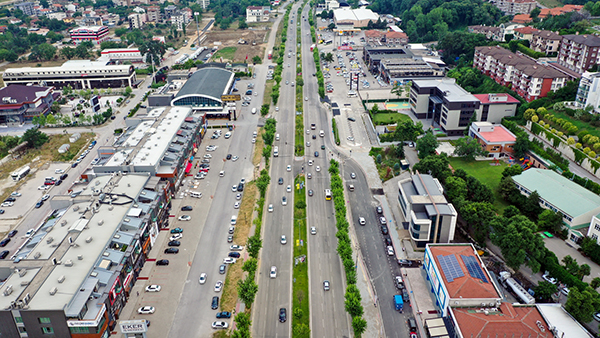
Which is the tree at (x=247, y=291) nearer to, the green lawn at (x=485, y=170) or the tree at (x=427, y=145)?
the green lawn at (x=485, y=170)

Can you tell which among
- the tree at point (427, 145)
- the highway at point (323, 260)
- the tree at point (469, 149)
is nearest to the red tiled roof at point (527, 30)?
the tree at point (469, 149)

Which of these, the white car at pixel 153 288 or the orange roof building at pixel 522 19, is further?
the orange roof building at pixel 522 19

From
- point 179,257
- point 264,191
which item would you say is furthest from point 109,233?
point 264,191

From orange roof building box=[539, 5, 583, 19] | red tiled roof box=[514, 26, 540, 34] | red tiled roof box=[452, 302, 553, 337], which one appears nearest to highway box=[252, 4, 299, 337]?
red tiled roof box=[452, 302, 553, 337]

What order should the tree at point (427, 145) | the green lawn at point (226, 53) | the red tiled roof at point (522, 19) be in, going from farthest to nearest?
the green lawn at point (226, 53) < the red tiled roof at point (522, 19) < the tree at point (427, 145)

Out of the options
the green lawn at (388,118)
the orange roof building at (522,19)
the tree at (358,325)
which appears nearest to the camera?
the tree at (358,325)

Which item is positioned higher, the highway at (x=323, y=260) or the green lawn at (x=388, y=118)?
the green lawn at (x=388, y=118)

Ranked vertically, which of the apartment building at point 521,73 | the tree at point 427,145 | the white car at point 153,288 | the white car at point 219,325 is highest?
the apartment building at point 521,73
